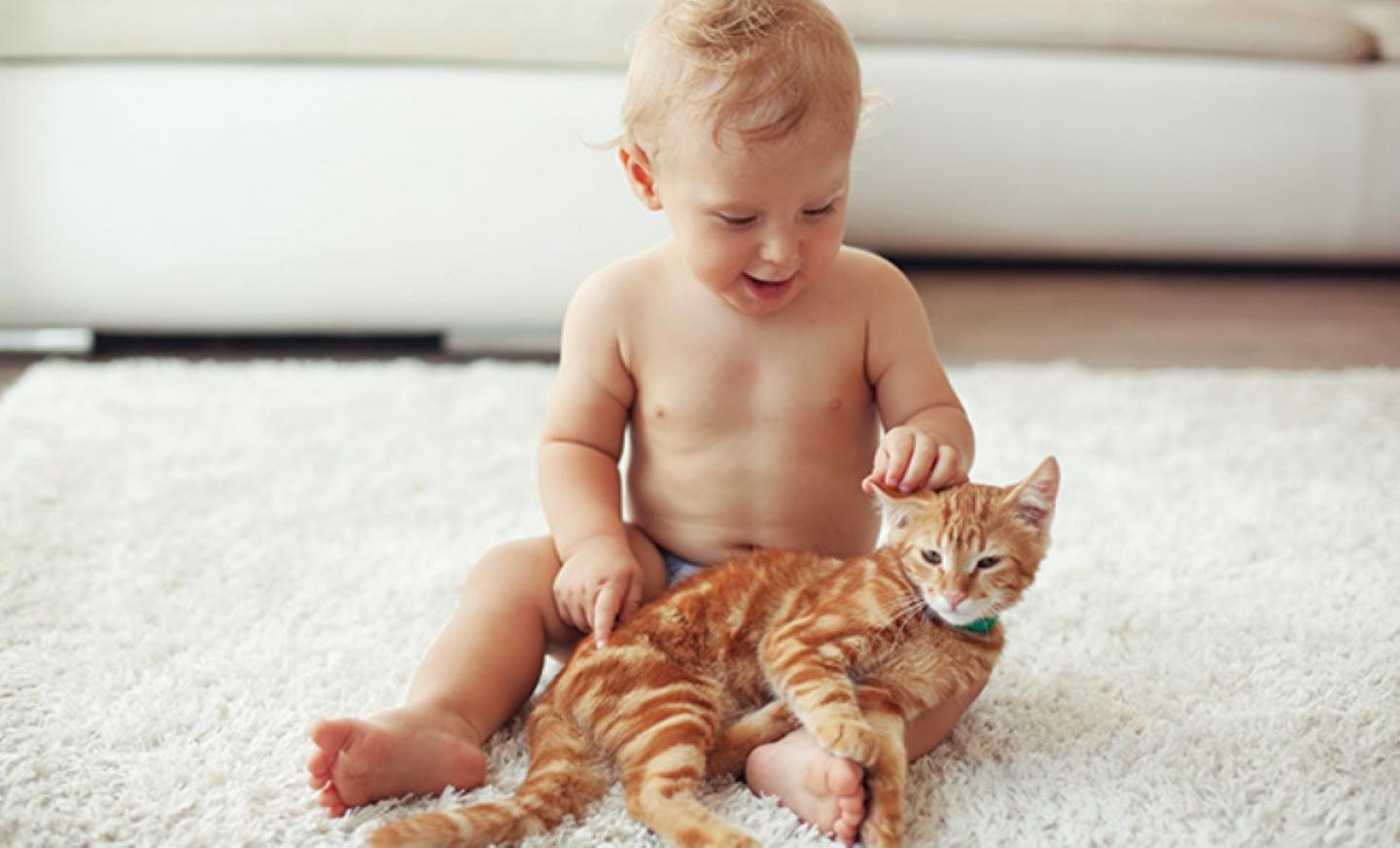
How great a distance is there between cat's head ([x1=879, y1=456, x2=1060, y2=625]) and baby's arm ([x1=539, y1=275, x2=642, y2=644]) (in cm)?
24

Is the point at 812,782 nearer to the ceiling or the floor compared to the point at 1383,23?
nearer to the floor

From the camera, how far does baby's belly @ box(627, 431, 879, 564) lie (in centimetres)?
114

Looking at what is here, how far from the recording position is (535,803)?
908 mm

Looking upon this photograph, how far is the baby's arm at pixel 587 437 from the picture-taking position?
113cm

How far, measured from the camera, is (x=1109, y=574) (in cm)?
135

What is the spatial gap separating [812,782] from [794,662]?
91 millimetres

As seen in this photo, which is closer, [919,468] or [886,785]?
[886,785]

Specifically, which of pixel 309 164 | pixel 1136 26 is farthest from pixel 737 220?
pixel 1136 26

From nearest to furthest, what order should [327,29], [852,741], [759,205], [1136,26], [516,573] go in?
[852,741], [759,205], [516,573], [327,29], [1136,26]

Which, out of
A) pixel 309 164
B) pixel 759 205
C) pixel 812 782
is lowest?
pixel 812 782

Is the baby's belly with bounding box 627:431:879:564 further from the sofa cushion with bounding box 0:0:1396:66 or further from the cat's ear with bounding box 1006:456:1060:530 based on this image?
the sofa cushion with bounding box 0:0:1396:66

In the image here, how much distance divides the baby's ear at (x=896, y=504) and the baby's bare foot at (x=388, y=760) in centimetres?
35

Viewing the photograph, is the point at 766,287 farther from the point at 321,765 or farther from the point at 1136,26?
the point at 1136,26

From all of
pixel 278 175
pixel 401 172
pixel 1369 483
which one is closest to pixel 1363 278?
pixel 1369 483
